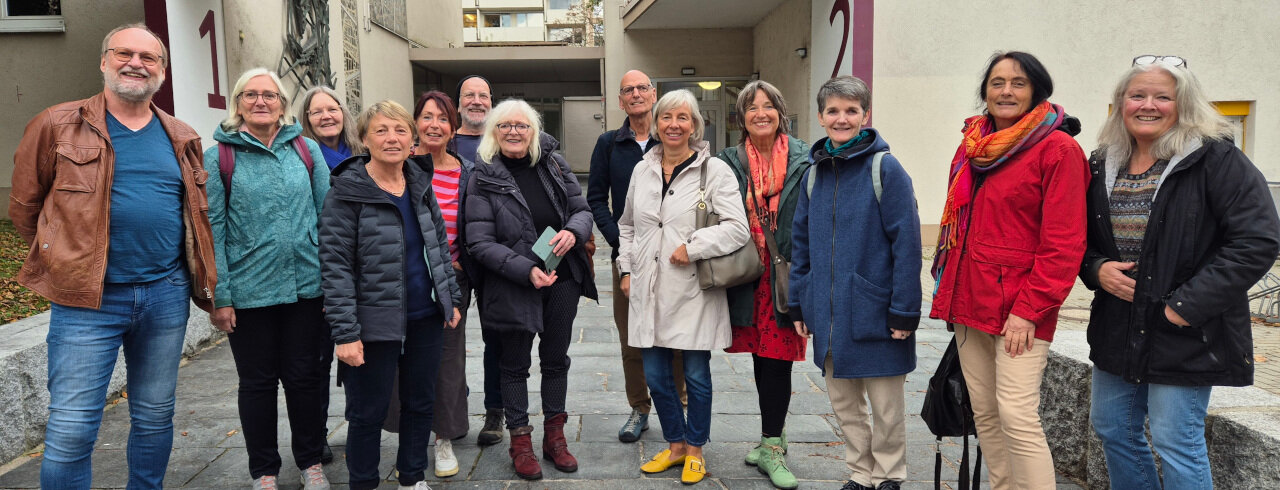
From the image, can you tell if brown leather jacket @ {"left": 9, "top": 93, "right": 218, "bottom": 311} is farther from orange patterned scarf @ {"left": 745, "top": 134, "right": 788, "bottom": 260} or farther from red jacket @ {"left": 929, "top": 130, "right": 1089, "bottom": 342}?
red jacket @ {"left": 929, "top": 130, "right": 1089, "bottom": 342}

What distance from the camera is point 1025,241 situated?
8.75 feet

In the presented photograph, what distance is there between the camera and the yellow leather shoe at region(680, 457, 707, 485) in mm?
3508

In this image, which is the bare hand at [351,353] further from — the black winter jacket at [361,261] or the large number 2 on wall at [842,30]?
the large number 2 on wall at [842,30]

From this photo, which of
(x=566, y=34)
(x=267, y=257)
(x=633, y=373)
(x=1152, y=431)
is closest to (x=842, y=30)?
(x=633, y=373)

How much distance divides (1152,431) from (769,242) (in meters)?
1.55

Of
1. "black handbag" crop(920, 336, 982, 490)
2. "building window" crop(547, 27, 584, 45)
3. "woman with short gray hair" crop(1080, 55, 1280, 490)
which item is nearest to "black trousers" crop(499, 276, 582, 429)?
"black handbag" crop(920, 336, 982, 490)

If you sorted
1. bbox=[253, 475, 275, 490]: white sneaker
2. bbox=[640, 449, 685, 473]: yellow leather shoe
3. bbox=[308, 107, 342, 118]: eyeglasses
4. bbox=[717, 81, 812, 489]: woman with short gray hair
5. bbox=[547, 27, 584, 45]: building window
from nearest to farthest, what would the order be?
bbox=[253, 475, 275, 490]: white sneaker
bbox=[717, 81, 812, 489]: woman with short gray hair
bbox=[640, 449, 685, 473]: yellow leather shoe
bbox=[308, 107, 342, 118]: eyeglasses
bbox=[547, 27, 584, 45]: building window

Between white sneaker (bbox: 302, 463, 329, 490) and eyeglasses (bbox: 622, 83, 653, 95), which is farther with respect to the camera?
eyeglasses (bbox: 622, 83, 653, 95)

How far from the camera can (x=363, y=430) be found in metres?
3.13

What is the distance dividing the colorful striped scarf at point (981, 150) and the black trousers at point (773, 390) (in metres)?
0.81

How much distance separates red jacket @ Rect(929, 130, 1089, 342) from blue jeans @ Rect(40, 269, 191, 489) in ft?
9.64

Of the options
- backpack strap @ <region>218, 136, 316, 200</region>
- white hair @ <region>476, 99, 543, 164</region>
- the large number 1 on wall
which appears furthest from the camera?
the large number 1 on wall

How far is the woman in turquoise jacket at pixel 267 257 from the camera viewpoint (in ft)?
10.1

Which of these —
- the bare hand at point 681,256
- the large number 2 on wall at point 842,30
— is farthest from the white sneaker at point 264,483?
the large number 2 on wall at point 842,30
